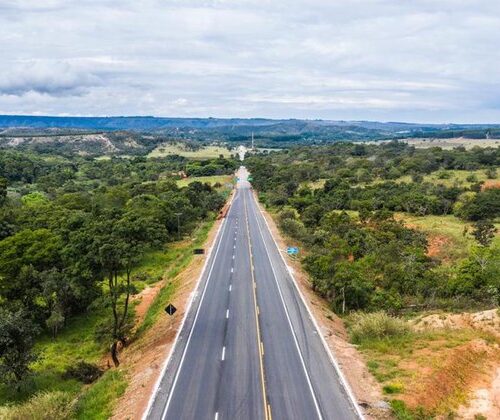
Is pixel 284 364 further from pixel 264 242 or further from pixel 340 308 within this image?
Result: pixel 264 242

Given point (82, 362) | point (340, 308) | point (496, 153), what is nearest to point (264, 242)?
point (340, 308)

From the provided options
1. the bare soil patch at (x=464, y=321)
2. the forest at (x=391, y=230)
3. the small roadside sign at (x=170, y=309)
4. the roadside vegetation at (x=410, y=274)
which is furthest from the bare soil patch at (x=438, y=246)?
the small roadside sign at (x=170, y=309)

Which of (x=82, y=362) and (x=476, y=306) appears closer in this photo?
(x=82, y=362)

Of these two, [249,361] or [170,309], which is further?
[170,309]

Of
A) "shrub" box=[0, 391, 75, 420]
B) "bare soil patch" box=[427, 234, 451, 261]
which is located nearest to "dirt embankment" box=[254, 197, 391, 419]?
"shrub" box=[0, 391, 75, 420]

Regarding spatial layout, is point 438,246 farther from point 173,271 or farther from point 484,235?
point 173,271

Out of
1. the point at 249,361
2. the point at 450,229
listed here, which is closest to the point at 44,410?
the point at 249,361
